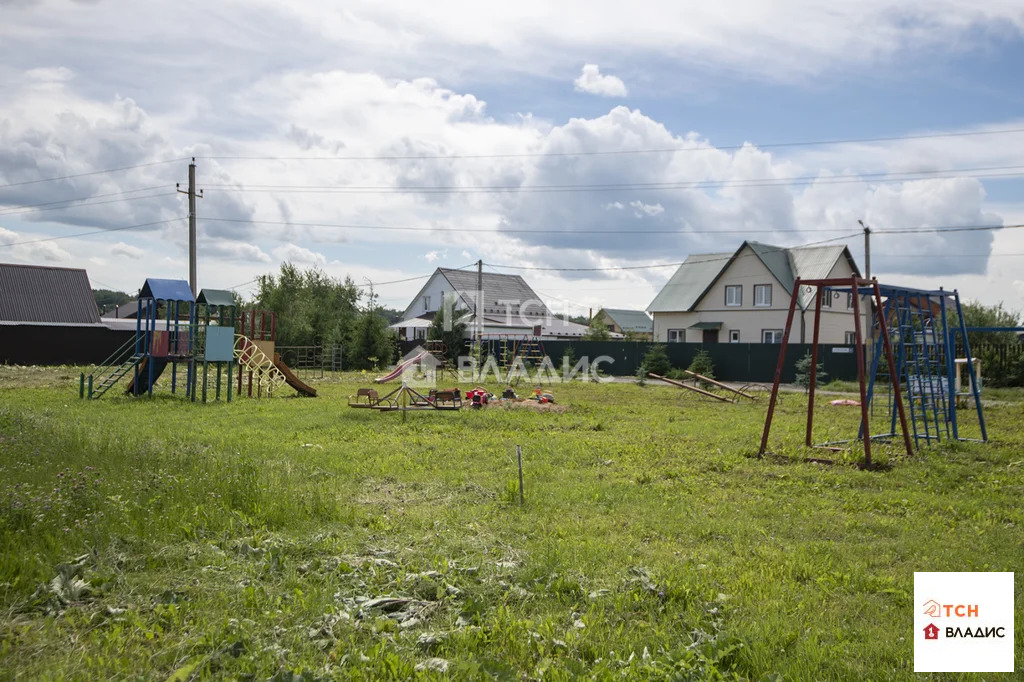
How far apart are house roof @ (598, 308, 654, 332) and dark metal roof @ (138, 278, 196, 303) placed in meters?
59.7

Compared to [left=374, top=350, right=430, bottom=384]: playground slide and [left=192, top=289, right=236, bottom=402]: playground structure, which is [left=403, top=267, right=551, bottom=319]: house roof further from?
[left=192, top=289, right=236, bottom=402]: playground structure

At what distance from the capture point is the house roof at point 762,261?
37.1 metres

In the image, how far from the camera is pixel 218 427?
13523 millimetres

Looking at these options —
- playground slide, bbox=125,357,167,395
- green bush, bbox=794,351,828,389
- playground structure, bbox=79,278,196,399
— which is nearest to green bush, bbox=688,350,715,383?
green bush, bbox=794,351,828,389

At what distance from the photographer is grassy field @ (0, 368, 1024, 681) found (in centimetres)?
415

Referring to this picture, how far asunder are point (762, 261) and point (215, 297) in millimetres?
26332

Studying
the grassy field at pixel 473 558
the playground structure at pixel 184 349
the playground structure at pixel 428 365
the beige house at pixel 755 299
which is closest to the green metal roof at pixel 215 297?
the playground structure at pixel 184 349

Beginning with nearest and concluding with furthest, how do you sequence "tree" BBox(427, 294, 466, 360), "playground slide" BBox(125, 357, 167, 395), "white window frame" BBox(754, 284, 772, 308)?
"playground slide" BBox(125, 357, 167, 395), "tree" BBox(427, 294, 466, 360), "white window frame" BBox(754, 284, 772, 308)

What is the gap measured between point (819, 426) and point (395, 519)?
9867 mm

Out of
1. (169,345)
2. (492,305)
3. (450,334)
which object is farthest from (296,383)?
(492,305)

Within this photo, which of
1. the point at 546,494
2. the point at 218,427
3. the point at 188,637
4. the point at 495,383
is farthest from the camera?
the point at 495,383

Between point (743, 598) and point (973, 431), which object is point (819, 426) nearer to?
point (973, 431)

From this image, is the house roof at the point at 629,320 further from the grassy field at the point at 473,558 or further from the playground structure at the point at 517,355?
the grassy field at the point at 473,558

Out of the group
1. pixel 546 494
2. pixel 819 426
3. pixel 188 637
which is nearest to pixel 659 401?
pixel 819 426
